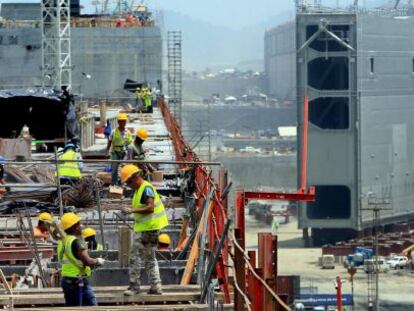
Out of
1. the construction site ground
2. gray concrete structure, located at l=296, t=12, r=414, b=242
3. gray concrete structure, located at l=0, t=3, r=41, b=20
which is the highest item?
gray concrete structure, located at l=0, t=3, r=41, b=20

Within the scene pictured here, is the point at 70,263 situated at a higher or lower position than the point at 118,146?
lower

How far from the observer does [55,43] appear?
78562 mm

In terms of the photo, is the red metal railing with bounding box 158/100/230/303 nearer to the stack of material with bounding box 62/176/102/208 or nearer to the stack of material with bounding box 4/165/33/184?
the stack of material with bounding box 62/176/102/208

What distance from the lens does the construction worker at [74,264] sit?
14.0m

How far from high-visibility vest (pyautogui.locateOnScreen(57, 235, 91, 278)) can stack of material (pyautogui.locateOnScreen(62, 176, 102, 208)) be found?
10741mm

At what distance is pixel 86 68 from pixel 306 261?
19.4 metres

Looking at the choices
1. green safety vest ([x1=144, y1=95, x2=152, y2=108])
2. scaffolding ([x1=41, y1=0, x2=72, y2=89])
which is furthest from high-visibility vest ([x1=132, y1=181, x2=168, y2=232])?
scaffolding ([x1=41, y1=0, x2=72, y2=89])

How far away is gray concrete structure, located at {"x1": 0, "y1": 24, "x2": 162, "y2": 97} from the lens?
277 feet

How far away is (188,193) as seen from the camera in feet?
84.6

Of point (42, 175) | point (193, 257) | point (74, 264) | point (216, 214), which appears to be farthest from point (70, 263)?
point (42, 175)

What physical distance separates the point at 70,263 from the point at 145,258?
3.02 ft

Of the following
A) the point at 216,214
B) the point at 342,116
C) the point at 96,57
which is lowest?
the point at 342,116

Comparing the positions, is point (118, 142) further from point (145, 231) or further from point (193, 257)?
point (145, 231)

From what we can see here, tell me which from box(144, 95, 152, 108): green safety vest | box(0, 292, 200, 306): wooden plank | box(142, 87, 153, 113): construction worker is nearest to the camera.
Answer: box(0, 292, 200, 306): wooden plank
